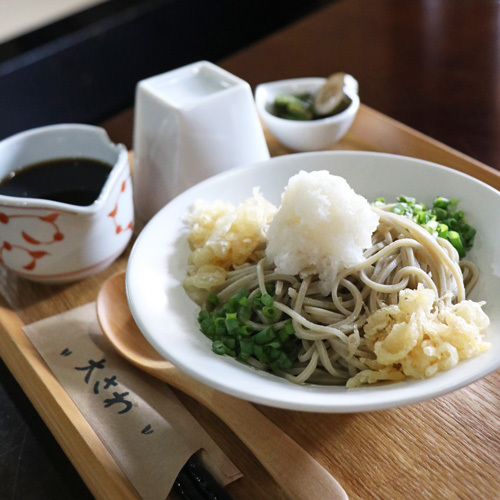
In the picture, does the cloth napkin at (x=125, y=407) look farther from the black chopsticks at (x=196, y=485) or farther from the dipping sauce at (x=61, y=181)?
the dipping sauce at (x=61, y=181)

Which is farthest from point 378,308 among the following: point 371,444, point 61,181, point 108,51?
point 108,51

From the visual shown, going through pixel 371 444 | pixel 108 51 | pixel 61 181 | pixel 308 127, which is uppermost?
pixel 61 181

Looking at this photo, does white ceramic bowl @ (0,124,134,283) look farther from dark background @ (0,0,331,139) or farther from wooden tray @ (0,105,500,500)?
dark background @ (0,0,331,139)

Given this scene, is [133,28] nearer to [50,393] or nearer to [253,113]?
[253,113]

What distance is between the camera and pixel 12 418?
1349 millimetres

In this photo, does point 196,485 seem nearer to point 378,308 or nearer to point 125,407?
point 125,407

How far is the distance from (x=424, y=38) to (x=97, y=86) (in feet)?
4.99

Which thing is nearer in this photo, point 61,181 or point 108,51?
point 61,181

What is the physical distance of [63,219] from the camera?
143 cm

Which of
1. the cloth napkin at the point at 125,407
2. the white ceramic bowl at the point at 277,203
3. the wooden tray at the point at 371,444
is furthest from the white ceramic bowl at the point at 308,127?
the wooden tray at the point at 371,444

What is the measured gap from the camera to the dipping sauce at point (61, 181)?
1.56 m

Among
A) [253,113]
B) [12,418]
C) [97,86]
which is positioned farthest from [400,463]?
[97,86]

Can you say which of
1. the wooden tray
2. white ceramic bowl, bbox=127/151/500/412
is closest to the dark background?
white ceramic bowl, bbox=127/151/500/412

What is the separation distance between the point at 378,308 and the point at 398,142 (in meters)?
0.77
